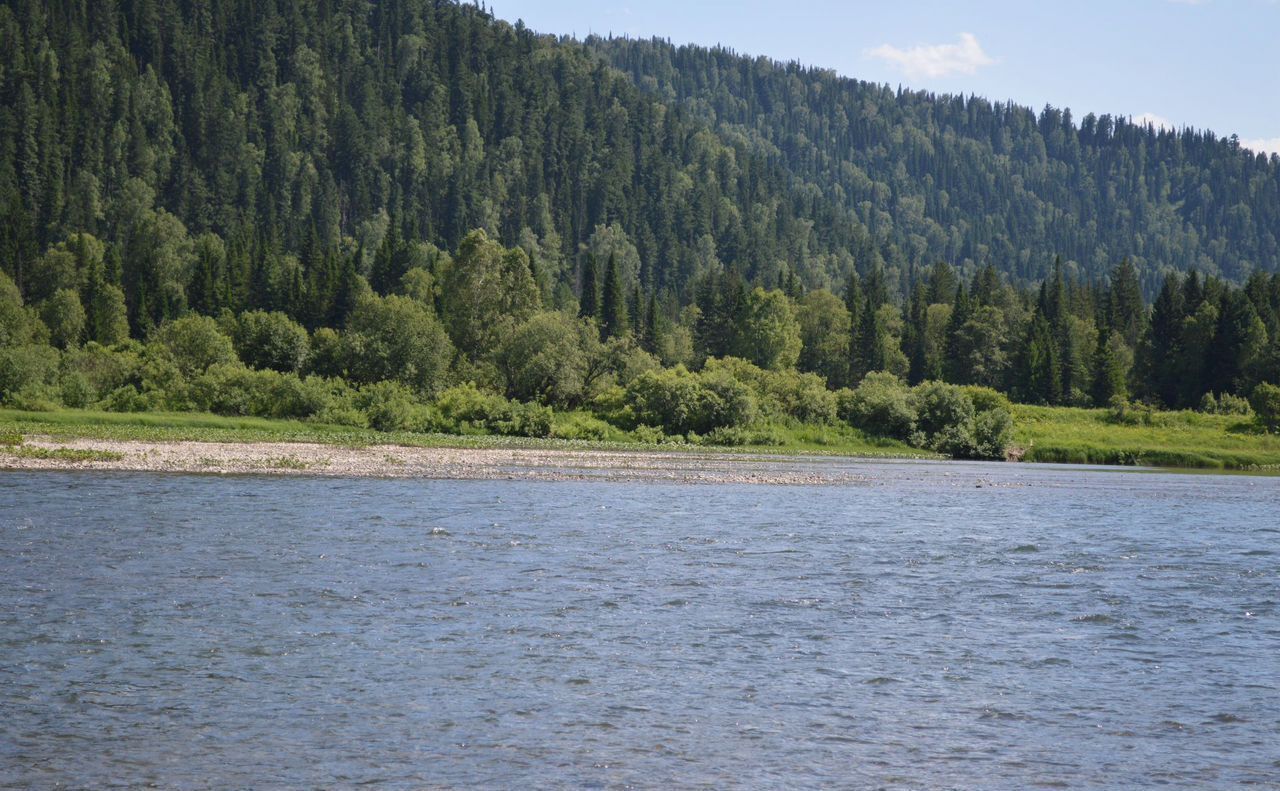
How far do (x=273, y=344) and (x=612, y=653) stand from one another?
83.4 metres

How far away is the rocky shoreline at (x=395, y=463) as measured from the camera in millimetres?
50906

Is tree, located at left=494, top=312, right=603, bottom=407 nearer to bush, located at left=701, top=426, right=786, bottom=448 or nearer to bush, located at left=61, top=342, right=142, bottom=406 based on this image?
bush, located at left=701, top=426, right=786, bottom=448

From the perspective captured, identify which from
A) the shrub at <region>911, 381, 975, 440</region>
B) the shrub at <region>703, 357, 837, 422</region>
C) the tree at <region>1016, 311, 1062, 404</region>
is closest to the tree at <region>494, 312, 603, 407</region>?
the shrub at <region>703, 357, 837, 422</region>

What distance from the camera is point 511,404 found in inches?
3371

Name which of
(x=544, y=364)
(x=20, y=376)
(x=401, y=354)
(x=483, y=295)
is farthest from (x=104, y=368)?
(x=483, y=295)

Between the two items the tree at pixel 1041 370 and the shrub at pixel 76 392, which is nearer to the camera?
the shrub at pixel 76 392

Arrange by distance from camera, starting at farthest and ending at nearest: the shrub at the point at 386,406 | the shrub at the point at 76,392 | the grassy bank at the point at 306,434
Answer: the shrub at the point at 386,406
the shrub at the point at 76,392
the grassy bank at the point at 306,434

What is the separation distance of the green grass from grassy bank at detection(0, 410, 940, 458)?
11.6m

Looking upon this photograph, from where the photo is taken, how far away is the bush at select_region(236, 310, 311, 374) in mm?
97062

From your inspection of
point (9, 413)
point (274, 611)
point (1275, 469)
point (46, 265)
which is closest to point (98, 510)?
point (274, 611)

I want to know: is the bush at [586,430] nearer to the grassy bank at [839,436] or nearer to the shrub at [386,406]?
the grassy bank at [839,436]

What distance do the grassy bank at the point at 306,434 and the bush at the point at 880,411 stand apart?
2.11 metres

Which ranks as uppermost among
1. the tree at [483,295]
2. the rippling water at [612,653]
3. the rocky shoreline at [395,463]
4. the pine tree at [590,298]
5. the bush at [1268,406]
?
the pine tree at [590,298]

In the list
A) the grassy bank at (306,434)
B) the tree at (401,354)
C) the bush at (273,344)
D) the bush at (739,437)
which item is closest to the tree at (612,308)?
the tree at (401,354)
